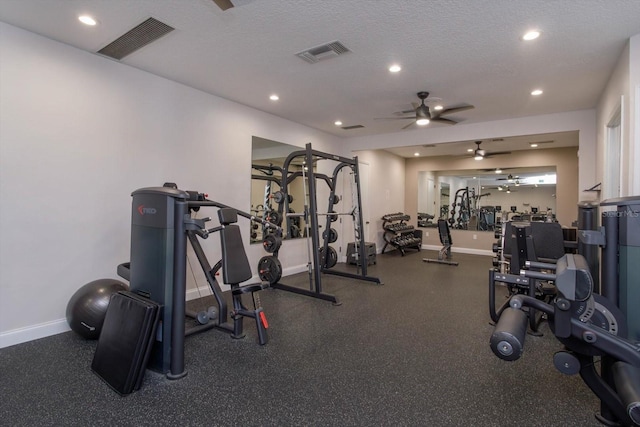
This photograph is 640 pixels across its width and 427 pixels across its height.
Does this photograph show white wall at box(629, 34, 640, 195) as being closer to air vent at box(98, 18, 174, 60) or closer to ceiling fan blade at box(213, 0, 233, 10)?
ceiling fan blade at box(213, 0, 233, 10)

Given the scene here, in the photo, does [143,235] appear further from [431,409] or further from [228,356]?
[431,409]

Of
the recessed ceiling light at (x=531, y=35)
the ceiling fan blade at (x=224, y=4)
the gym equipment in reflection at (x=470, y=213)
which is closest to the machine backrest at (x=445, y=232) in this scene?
the gym equipment in reflection at (x=470, y=213)

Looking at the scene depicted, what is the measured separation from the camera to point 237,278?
9.59ft

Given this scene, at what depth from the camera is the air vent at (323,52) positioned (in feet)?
9.82

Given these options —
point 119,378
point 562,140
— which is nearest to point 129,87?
point 119,378

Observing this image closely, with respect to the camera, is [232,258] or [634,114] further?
[232,258]

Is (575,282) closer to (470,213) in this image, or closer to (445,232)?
(445,232)

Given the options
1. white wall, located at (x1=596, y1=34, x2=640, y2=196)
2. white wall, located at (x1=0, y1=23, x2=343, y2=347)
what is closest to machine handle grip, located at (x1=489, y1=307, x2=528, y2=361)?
white wall, located at (x1=596, y1=34, x2=640, y2=196)

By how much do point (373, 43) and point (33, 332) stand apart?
13.3 ft

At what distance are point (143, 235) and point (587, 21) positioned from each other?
3.90 metres

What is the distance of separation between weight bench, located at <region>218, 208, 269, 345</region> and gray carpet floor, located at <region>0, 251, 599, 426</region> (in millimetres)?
156

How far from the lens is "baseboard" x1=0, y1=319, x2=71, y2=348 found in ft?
8.96

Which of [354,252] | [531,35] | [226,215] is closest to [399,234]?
[354,252]

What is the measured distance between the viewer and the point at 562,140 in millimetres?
6516
